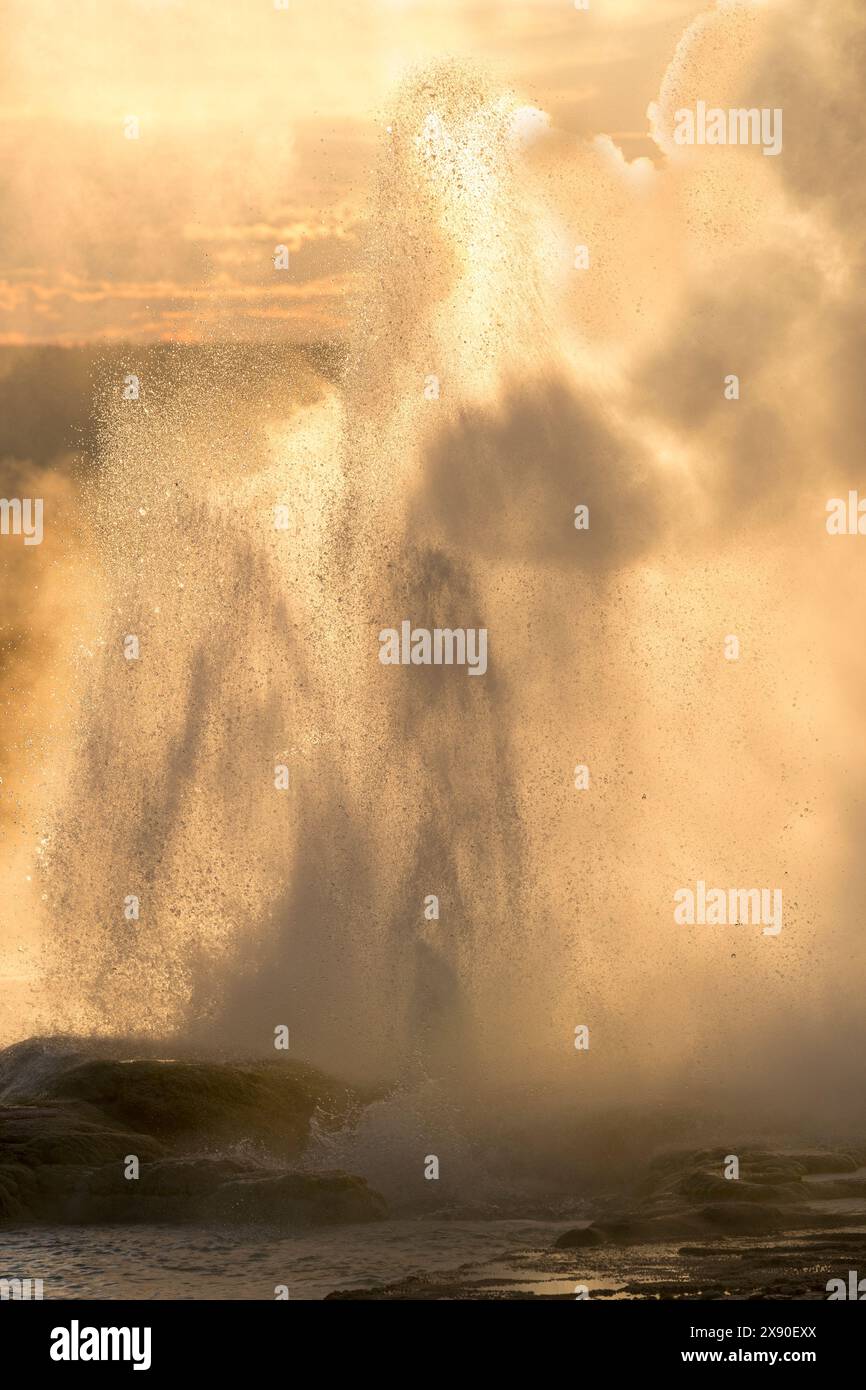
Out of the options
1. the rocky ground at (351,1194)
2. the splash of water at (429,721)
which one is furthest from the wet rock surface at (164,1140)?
the splash of water at (429,721)

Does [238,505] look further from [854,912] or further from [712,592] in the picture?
[854,912]

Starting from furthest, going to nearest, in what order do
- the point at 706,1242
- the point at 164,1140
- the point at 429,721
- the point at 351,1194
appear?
1. the point at 429,721
2. the point at 164,1140
3. the point at 351,1194
4. the point at 706,1242

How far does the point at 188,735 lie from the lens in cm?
3762

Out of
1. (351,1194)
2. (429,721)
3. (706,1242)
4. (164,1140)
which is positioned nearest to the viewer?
(706,1242)

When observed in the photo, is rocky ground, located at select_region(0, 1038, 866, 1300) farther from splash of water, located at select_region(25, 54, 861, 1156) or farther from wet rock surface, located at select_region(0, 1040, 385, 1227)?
splash of water, located at select_region(25, 54, 861, 1156)

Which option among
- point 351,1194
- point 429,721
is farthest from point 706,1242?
point 429,721

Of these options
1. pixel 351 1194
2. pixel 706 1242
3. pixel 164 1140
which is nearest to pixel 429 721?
pixel 164 1140

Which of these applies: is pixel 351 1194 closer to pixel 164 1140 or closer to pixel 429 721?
pixel 164 1140

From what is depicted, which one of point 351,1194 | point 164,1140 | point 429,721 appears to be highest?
Result: point 429,721

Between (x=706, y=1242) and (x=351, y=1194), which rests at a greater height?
(x=351, y=1194)

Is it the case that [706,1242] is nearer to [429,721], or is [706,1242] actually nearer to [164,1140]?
[164,1140]

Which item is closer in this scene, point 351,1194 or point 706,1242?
point 706,1242

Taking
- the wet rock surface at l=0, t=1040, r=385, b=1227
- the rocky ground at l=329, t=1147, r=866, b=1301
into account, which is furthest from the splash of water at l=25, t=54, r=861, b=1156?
the rocky ground at l=329, t=1147, r=866, b=1301

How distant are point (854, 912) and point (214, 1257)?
19869 millimetres
